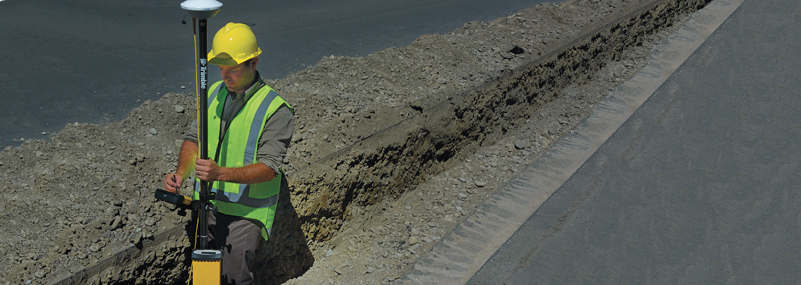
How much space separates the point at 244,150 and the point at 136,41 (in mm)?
5075

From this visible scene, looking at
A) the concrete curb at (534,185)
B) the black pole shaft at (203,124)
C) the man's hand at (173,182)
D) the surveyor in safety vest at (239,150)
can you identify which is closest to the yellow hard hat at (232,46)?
the surveyor in safety vest at (239,150)

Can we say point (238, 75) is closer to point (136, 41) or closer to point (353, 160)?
point (353, 160)

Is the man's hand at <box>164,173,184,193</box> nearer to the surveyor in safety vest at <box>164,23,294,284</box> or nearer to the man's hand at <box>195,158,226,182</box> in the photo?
the surveyor in safety vest at <box>164,23,294,284</box>

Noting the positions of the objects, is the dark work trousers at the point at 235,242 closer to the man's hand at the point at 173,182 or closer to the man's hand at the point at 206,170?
the man's hand at the point at 173,182

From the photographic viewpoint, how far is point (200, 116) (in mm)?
3475

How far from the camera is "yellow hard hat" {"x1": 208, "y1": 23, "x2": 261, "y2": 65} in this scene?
354cm

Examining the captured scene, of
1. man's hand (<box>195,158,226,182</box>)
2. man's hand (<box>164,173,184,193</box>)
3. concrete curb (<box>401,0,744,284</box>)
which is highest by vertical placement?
man's hand (<box>195,158,226,182</box>)

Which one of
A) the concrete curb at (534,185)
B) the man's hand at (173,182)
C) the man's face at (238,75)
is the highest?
the man's face at (238,75)

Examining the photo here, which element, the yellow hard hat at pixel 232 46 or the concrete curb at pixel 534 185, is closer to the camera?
the yellow hard hat at pixel 232 46

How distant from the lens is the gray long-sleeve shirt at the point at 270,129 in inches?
145

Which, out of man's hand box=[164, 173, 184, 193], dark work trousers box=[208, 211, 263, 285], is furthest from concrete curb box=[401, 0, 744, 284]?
man's hand box=[164, 173, 184, 193]

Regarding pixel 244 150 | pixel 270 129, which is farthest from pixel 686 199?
pixel 244 150

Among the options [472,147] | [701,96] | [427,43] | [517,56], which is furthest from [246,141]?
[701,96]

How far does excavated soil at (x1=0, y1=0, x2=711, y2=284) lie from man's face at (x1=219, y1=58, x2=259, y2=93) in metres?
1.38
